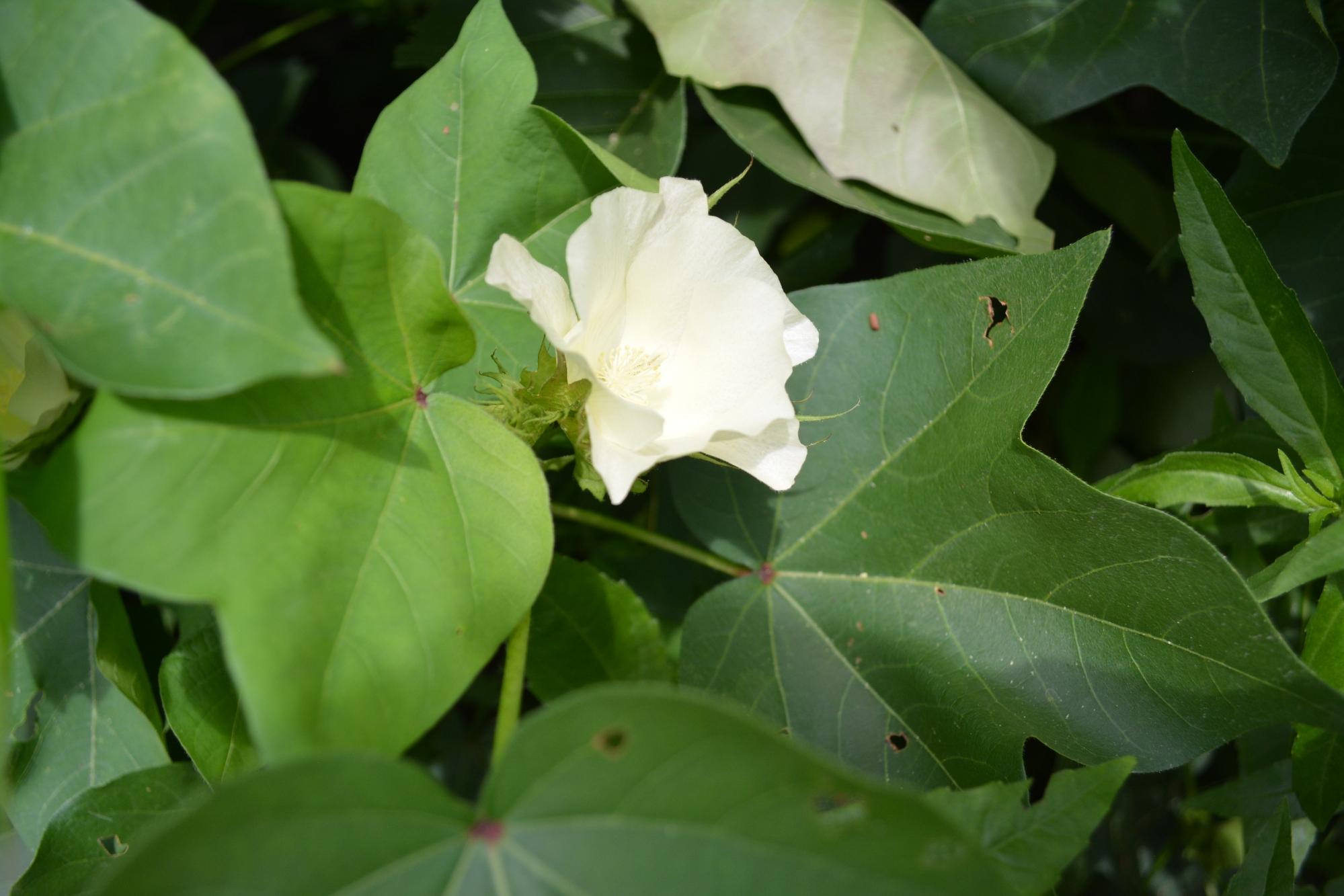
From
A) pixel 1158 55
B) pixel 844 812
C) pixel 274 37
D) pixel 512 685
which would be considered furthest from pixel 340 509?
pixel 274 37

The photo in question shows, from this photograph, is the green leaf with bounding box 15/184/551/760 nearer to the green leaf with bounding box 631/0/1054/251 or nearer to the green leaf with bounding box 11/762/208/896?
the green leaf with bounding box 11/762/208/896

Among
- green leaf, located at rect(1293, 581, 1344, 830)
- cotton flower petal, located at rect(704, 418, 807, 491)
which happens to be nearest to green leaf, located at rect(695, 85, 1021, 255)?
cotton flower petal, located at rect(704, 418, 807, 491)

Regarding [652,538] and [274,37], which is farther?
[274,37]

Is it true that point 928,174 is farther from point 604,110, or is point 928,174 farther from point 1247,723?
point 1247,723

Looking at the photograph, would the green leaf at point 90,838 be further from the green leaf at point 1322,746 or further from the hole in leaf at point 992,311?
the green leaf at point 1322,746

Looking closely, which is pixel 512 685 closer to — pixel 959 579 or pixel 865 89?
pixel 959 579

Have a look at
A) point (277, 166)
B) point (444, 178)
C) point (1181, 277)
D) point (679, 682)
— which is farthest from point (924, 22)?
point (277, 166)

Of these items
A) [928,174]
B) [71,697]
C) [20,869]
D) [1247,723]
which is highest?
[928,174]
